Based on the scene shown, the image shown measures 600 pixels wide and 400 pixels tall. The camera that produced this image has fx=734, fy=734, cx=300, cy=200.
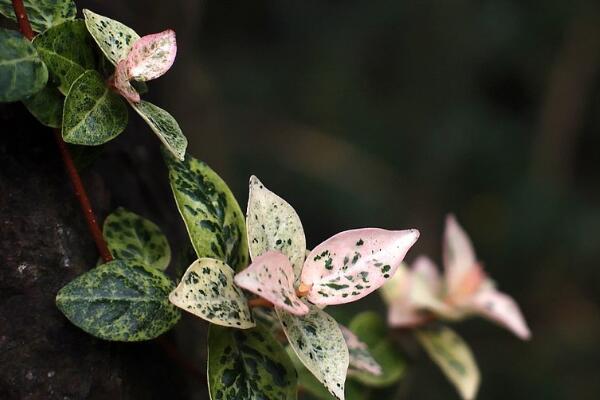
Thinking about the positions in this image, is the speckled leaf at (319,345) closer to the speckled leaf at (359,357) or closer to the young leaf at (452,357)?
the speckled leaf at (359,357)

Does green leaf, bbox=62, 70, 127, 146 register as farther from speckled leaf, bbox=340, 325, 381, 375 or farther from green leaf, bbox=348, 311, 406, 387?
green leaf, bbox=348, 311, 406, 387

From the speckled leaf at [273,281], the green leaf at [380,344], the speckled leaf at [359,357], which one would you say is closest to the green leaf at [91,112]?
the speckled leaf at [273,281]

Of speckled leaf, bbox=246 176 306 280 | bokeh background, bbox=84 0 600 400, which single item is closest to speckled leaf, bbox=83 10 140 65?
speckled leaf, bbox=246 176 306 280

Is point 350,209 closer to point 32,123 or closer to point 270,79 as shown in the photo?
point 270,79

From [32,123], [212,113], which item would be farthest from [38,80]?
[212,113]

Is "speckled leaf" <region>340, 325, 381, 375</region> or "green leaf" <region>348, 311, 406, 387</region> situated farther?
"green leaf" <region>348, 311, 406, 387</region>

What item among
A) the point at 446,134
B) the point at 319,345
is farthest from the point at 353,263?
the point at 446,134

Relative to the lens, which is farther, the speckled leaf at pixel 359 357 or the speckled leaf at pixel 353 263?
the speckled leaf at pixel 359 357
